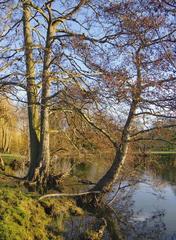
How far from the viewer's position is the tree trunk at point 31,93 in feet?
44.6

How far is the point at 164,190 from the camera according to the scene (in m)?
16.2

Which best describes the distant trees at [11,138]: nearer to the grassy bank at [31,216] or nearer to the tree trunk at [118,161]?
the tree trunk at [118,161]

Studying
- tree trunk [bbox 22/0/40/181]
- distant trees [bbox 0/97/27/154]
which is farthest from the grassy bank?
distant trees [bbox 0/97/27/154]

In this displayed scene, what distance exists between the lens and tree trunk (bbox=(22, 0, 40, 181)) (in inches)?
535

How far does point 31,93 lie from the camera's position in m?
13.9

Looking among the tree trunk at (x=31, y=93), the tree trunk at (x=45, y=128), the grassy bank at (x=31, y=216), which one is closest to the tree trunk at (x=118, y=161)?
the grassy bank at (x=31, y=216)

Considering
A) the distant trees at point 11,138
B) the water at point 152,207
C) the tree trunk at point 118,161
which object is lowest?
the water at point 152,207

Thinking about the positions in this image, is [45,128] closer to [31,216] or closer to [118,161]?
[118,161]

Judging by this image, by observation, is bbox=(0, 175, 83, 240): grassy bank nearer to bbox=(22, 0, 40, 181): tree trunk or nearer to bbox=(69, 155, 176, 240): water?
bbox=(69, 155, 176, 240): water

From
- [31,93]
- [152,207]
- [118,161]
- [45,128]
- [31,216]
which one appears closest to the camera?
[31,216]

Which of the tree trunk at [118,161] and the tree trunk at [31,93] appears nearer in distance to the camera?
the tree trunk at [118,161]

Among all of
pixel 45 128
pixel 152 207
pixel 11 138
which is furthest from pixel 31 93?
pixel 11 138

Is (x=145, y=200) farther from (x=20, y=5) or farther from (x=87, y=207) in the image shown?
(x=20, y=5)

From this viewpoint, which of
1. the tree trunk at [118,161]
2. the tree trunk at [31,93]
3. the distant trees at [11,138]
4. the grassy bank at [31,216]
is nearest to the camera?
the grassy bank at [31,216]
